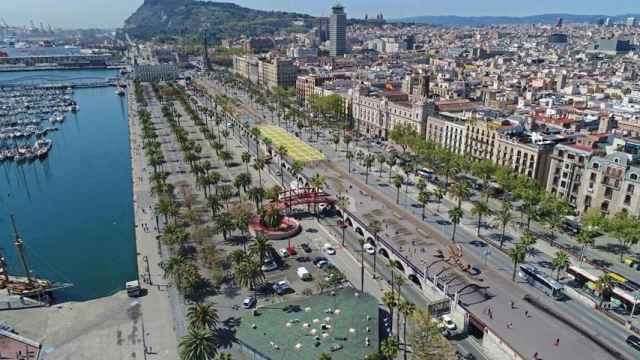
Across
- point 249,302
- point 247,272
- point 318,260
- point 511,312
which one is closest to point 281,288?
point 249,302

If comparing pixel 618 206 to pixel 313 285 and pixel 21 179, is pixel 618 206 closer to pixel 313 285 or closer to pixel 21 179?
pixel 313 285

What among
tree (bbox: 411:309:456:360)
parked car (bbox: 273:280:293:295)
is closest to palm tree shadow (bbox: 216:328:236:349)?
parked car (bbox: 273:280:293:295)

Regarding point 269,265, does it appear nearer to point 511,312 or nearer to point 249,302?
point 249,302

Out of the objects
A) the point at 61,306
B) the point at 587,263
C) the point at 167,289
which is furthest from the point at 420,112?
the point at 61,306

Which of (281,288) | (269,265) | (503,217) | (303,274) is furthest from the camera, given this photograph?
(503,217)

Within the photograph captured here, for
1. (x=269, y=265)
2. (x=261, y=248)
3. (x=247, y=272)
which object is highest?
(x=261, y=248)

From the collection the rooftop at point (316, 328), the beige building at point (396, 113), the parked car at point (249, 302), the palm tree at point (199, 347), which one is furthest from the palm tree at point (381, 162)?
the palm tree at point (199, 347)

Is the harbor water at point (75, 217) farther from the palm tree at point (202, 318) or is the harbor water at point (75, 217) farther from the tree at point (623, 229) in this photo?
the tree at point (623, 229)
